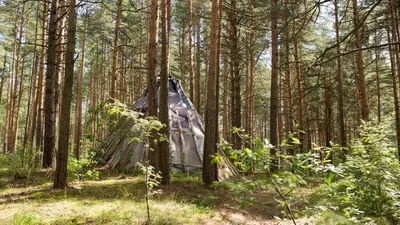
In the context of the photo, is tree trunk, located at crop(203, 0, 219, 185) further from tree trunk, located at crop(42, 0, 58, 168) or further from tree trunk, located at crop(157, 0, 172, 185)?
tree trunk, located at crop(42, 0, 58, 168)

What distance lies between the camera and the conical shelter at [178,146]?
1050 cm

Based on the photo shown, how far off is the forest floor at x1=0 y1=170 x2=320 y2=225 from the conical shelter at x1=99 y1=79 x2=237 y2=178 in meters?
2.19

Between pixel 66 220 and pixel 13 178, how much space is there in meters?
4.78

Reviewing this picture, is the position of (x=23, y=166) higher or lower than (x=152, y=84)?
lower

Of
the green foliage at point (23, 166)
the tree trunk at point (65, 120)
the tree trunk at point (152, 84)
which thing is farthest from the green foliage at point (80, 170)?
the tree trunk at point (152, 84)

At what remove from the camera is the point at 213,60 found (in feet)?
27.8

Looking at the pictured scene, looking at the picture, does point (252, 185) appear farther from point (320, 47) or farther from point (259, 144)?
point (320, 47)

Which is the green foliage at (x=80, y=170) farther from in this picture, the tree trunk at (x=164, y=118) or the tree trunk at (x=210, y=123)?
the tree trunk at (x=210, y=123)

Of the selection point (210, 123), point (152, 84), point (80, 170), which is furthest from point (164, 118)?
point (80, 170)

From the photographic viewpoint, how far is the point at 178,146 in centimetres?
1102

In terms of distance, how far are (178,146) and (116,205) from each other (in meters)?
5.64

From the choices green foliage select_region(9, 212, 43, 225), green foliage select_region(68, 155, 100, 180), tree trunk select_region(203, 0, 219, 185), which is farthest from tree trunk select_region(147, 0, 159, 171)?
green foliage select_region(9, 212, 43, 225)

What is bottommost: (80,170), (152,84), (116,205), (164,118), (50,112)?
(116,205)

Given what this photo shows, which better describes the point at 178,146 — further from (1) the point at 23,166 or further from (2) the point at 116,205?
(2) the point at 116,205
